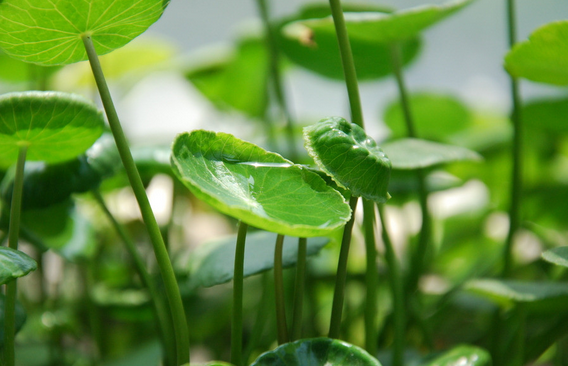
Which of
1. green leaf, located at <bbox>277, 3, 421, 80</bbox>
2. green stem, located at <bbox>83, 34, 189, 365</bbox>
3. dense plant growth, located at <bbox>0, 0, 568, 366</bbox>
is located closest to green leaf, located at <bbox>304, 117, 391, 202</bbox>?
dense plant growth, located at <bbox>0, 0, 568, 366</bbox>

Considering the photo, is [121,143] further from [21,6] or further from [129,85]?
[129,85]

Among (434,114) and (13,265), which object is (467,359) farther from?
(434,114)

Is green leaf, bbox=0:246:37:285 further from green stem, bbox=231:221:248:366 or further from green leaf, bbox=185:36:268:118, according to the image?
green leaf, bbox=185:36:268:118

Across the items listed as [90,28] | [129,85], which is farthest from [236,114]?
[90,28]

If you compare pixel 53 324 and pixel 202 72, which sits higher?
pixel 202 72

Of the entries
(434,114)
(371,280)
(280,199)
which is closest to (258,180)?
(280,199)

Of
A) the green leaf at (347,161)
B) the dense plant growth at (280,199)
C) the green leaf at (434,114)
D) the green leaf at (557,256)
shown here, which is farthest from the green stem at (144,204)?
the green leaf at (434,114)
